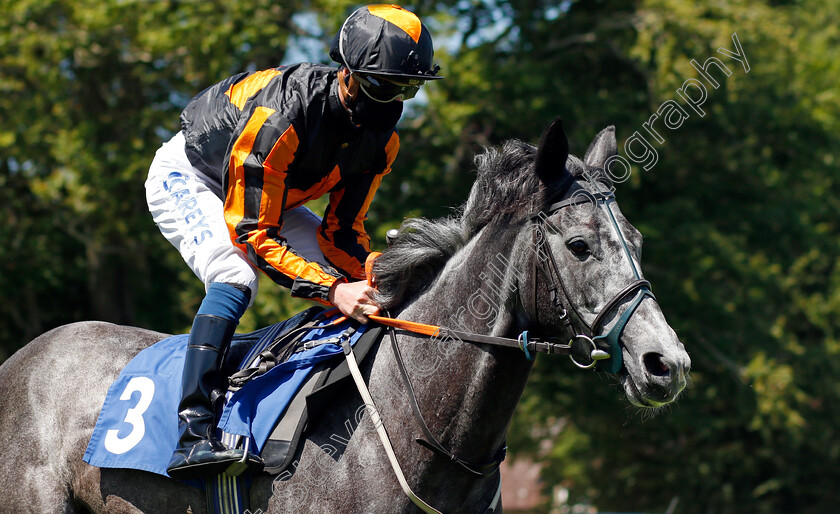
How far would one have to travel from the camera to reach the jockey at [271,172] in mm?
3547

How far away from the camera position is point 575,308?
311cm

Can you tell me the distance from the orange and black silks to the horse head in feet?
3.14

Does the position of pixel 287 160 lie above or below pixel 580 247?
above

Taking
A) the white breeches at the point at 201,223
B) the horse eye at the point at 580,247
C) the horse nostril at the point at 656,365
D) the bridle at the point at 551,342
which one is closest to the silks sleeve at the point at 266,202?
the white breeches at the point at 201,223

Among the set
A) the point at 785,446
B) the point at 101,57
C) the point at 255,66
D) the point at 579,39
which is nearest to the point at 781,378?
the point at 785,446

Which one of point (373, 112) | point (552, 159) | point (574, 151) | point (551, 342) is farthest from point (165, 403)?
point (574, 151)

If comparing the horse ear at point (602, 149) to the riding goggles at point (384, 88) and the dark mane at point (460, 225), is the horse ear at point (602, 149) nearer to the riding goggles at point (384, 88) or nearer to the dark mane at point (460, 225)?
the dark mane at point (460, 225)

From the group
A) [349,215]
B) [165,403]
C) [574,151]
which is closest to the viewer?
[165,403]

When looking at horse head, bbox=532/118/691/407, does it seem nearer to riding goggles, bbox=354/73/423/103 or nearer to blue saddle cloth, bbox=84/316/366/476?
riding goggles, bbox=354/73/423/103

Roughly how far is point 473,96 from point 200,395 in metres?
10.5

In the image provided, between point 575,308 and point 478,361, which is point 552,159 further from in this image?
point 478,361

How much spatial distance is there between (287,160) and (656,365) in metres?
1.74

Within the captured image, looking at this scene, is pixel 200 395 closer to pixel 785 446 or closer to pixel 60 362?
pixel 60 362

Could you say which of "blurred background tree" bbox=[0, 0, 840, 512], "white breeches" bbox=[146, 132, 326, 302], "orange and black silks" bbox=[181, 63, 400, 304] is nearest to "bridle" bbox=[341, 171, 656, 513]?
"orange and black silks" bbox=[181, 63, 400, 304]
